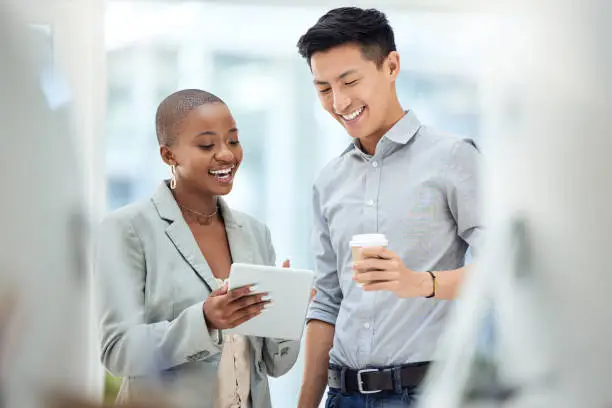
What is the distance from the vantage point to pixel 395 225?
3.45 ft

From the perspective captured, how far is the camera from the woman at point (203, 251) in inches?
36.3

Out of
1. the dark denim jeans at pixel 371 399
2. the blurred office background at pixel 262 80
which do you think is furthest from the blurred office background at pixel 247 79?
the dark denim jeans at pixel 371 399

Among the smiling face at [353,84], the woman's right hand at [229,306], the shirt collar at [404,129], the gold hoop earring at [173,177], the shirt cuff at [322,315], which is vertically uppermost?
the smiling face at [353,84]

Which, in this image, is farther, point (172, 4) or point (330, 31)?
point (330, 31)

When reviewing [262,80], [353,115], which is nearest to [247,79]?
[262,80]

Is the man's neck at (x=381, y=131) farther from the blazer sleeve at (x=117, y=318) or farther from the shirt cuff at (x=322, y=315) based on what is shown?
the blazer sleeve at (x=117, y=318)

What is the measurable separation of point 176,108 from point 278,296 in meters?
0.30

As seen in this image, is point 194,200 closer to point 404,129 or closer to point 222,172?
point 222,172

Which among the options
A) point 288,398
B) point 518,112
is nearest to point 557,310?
point 518,112

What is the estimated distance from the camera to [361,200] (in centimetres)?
116

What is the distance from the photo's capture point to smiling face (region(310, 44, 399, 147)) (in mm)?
1034

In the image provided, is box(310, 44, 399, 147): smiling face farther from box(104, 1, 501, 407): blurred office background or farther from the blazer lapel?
the blazer lapel

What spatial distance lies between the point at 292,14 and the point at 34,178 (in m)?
0.63

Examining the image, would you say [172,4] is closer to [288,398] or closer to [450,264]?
[450,264]
